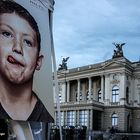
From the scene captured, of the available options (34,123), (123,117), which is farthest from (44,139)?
(123,117)

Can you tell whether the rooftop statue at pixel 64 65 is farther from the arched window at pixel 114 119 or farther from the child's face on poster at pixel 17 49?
the child's face on poster at pixel 17 49

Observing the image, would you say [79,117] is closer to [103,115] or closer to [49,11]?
[103,115]

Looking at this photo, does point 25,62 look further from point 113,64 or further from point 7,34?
point 113,64

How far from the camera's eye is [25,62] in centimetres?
855

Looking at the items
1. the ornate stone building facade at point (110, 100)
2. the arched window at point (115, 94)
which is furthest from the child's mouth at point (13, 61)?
the arched window at point (115, 94)

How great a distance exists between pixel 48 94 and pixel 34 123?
2.38ft

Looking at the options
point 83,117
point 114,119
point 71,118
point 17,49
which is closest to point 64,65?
point 71,118

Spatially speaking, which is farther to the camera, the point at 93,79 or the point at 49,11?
the point at 93,79

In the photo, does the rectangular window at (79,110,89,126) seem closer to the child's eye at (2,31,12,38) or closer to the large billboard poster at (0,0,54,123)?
the large billboard poster at (0,0,54,123)

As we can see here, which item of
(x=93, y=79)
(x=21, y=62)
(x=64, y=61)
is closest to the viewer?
(x=21, y=62)

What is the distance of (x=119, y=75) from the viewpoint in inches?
2178

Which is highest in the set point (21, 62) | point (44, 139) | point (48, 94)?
point (21, 62)

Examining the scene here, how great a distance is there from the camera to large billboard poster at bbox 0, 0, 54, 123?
8.12m

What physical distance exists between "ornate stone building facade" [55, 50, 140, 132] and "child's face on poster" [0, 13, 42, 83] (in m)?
45.9
